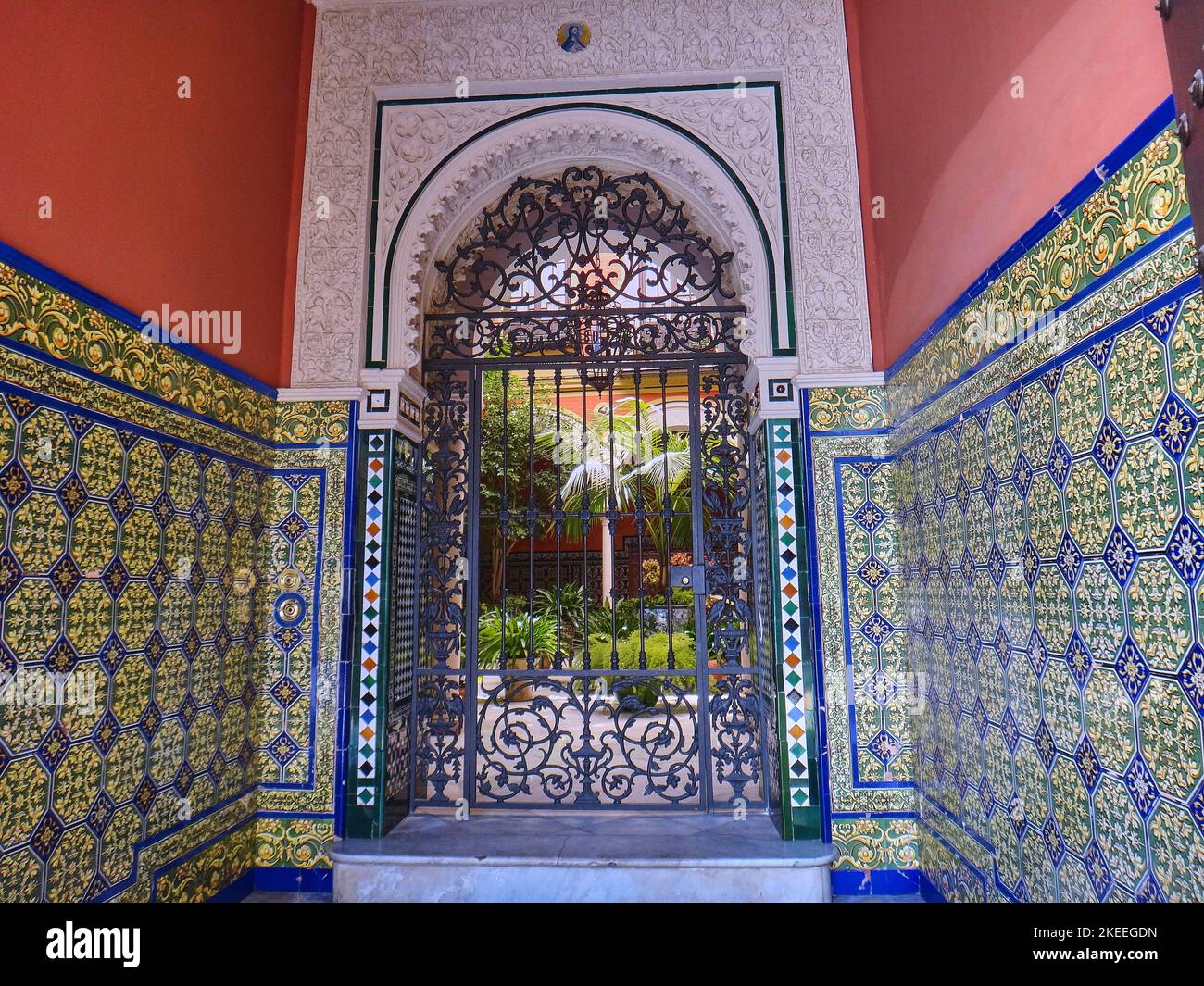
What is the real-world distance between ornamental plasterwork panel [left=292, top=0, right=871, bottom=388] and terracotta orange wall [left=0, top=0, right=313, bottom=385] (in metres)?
0.14

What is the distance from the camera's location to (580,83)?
3725 mm

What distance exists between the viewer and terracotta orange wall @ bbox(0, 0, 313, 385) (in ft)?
6.83

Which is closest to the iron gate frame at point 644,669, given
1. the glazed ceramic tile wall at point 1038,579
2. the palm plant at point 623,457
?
the glazed ceramic tile wall at point 1038,579

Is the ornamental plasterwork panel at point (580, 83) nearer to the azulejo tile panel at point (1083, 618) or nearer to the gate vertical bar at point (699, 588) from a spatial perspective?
the gate vertical bar at point (699, 588)

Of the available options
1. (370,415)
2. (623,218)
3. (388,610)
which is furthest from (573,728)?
(623,218)

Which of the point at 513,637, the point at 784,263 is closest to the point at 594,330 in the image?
the point at 784,263

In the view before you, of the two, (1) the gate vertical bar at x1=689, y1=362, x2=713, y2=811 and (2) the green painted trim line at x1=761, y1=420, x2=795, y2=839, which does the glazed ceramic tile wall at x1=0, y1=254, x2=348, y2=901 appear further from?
(2) the green painted trim line at x1=761, y1=420, x2=795, y2=839

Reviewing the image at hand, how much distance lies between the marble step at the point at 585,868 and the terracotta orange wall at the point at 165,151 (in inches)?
85.7

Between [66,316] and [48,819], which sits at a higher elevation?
[66,316]

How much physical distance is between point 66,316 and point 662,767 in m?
3.70

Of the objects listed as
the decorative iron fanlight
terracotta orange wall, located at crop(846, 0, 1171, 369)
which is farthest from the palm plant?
terracotta orange wall, located at crop(846, 0, 1171, 369)

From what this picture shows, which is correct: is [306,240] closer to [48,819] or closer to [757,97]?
[757,97]

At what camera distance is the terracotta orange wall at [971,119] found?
1715 millimetres

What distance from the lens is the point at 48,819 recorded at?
209cm
